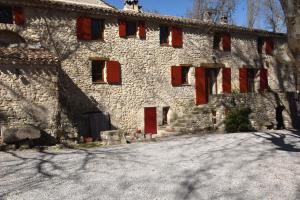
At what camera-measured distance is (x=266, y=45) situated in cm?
2623

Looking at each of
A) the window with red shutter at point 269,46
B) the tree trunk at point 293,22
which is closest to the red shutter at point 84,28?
the tree trunk at point 293,22

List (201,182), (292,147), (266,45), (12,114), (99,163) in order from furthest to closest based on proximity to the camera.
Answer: (266,45) < (12,114) < (292,147) < (99,163) < (201,182)

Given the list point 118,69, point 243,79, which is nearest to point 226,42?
point 243,79

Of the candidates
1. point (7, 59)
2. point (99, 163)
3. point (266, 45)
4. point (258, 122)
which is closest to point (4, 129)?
point (7, 59)

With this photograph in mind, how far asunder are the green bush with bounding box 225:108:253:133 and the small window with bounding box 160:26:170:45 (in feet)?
17.0

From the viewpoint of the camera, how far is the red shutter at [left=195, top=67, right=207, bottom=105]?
2247 centimetres

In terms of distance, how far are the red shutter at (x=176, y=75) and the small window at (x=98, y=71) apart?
4175 mm

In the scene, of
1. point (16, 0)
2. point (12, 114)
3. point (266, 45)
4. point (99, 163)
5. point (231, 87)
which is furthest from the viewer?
point (266, 45)

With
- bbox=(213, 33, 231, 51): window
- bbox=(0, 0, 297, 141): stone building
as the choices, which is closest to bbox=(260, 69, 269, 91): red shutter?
bbox=(0, 0, 297, 141): stone building

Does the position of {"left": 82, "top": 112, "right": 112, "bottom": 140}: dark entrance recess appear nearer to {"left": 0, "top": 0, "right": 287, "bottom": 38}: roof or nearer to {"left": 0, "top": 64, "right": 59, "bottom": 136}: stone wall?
{"left": 0, "top": 64, "right": 59, "bottom": 136}: stone wall

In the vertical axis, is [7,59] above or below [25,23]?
below

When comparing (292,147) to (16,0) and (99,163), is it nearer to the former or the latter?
(99,163)

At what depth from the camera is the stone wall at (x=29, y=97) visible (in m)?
14.2

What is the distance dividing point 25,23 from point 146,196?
11682 mm
